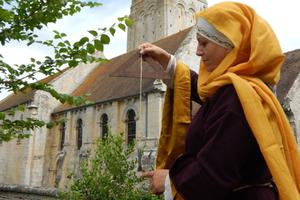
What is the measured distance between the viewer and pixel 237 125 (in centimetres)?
162

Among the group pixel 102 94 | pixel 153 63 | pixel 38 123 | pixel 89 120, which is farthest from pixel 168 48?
pixel 153 63

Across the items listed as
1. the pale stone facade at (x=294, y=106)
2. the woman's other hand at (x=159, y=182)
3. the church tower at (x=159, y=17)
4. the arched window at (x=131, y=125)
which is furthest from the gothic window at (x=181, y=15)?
the woman's other hand at (x=159, y=182)

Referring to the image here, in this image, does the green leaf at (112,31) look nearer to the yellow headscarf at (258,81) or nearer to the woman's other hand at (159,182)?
the yellow headscarf at (258,81)

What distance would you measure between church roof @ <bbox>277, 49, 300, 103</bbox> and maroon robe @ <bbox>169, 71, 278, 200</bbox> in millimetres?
14653

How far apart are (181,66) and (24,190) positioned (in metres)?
12.1

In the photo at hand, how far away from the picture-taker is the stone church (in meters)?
16.6

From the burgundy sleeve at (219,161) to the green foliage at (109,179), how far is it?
17.2ft

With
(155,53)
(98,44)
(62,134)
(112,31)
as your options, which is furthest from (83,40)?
(62,134)

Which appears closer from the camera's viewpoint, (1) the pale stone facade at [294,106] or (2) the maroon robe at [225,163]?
(2) the maroon robe at [225,163]

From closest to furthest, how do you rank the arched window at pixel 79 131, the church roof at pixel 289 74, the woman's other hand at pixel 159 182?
1. the woman's other hand at pixel 159 182
2. the church roof at pixel 289 74
3. the arched window at pixel 79 131

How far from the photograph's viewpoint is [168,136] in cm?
241

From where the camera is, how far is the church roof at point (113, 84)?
18689 mm

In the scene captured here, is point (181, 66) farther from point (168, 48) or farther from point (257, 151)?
point (168, 48)

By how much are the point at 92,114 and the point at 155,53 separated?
18665mm
